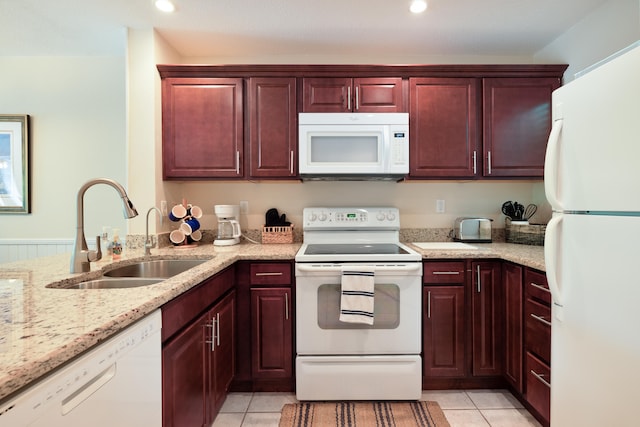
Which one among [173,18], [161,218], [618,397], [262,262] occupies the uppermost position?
[173,18]

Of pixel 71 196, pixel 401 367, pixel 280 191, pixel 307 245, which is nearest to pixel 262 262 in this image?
pixel 307 245

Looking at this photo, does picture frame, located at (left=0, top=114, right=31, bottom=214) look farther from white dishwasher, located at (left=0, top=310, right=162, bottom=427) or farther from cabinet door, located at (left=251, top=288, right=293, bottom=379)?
white dishwasher, located at (left=0, top=310, right=162, bottom=427)

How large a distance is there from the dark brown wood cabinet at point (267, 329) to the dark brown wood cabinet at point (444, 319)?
2.89ft

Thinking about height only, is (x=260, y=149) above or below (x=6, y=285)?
above

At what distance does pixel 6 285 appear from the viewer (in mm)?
1160

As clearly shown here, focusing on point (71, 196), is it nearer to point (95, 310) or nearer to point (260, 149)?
point (260, 149)

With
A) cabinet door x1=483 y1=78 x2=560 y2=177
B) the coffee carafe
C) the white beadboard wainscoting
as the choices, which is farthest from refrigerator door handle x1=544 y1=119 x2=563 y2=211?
the white beadboard wainscoting

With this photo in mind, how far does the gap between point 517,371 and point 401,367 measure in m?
0.69

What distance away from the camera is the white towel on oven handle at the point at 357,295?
1.85 m

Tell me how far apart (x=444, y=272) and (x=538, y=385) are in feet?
2.45

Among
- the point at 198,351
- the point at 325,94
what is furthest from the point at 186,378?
the point at 325,94

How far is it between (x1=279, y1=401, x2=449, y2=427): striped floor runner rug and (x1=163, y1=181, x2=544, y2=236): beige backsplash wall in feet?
4.30

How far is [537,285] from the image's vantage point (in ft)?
5.51

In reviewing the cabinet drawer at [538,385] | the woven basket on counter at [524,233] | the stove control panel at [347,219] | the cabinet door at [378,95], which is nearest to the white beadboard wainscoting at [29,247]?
the stove control panel at [347,219]
